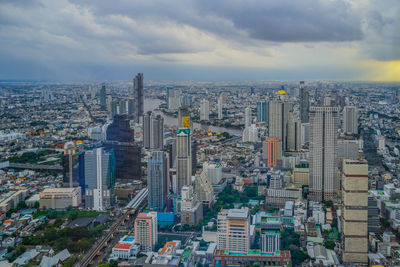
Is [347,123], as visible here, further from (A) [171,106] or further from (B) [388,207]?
(A) [171,106]

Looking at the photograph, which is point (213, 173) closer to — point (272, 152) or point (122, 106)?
point (272, 152)

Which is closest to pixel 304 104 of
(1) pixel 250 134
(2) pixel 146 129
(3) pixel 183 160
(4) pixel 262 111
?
(1) pixel 250 134

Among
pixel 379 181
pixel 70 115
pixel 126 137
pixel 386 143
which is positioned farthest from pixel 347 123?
pixel 70 115

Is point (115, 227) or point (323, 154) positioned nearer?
point (115, 227)

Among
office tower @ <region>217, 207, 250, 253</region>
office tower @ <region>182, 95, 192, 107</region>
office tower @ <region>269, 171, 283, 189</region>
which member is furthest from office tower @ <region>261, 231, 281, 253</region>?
office tower @ <region>182, 95, 192, 107</region>

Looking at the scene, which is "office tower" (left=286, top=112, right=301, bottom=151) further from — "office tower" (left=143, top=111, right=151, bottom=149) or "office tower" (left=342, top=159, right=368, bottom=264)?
"office tower" (left=342, top=159, right=368, bottom=264)
